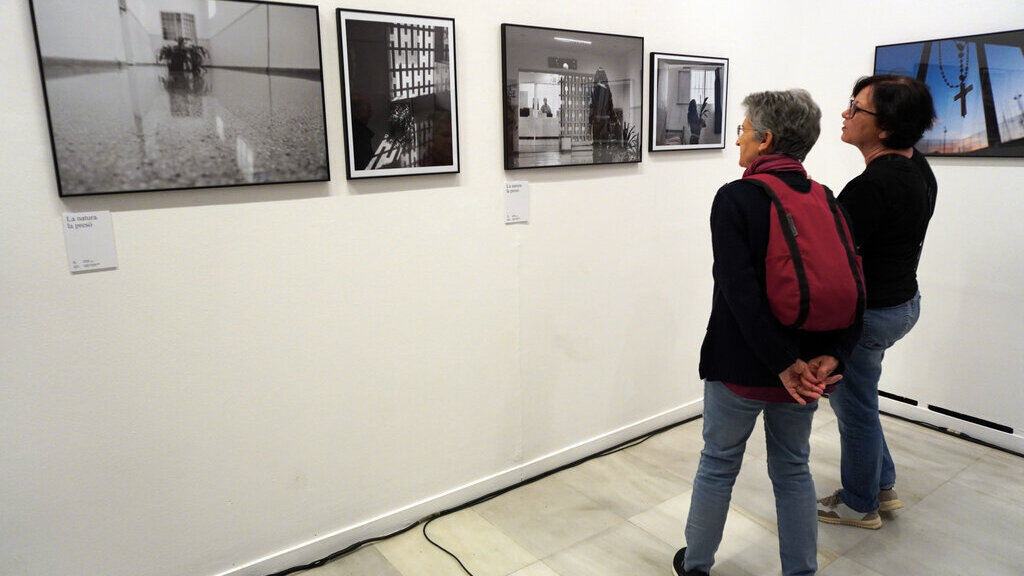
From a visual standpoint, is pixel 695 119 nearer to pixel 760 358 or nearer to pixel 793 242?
pixel 793 242

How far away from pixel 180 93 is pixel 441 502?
1.69m

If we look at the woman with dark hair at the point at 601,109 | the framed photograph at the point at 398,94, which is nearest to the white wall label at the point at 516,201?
the framed photograph at the point at 398,94

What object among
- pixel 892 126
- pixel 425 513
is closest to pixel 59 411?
pixel 425 513

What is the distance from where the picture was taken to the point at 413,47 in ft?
7.25

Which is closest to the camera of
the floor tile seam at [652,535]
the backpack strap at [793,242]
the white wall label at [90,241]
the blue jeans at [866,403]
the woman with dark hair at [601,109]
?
the backpack strap at [793,242]

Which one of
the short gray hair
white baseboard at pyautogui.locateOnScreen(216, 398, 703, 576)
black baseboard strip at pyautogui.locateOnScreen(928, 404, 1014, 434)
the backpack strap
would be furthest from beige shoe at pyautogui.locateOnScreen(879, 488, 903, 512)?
the short gray hair

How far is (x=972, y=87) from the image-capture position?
299 centimetres

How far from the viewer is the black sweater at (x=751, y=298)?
170 cm

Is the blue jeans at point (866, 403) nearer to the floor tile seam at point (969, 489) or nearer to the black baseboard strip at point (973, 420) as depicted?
the floor tile seam at point (969, 489)

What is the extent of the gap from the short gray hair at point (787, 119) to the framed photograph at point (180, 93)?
1279 mm

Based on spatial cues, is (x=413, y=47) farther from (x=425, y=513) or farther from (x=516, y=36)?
(x=425, y=513)

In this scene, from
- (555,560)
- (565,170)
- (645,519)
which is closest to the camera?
(555,560)

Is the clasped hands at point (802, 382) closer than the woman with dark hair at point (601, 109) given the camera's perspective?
Yes

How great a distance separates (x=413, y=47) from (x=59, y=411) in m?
1.50
